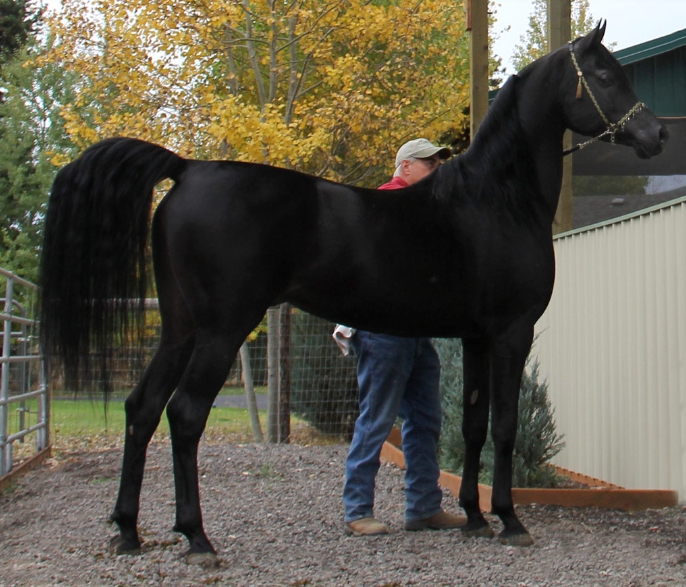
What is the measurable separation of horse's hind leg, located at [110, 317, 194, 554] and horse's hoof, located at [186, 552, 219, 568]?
39 cm

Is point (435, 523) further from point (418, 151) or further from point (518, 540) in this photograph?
point (418, 151)

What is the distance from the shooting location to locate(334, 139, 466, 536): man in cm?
438

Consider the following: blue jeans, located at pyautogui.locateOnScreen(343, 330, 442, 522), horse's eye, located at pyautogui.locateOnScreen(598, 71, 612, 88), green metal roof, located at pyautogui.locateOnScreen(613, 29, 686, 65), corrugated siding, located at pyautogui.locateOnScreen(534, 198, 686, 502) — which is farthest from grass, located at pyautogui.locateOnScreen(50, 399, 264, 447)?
green metal roof, located at pyautogui.locateOnScreen(613, 29, 686, 65)

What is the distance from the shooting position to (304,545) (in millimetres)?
4066

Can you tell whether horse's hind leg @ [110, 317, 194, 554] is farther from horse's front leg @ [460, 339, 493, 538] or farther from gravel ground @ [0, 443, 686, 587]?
horse's front leg @ [460, 339, 493, 538]

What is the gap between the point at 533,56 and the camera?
83.5 ft

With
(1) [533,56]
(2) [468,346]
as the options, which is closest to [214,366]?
(2) [468,346]

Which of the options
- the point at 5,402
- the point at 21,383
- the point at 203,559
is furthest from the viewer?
the point at 21,383

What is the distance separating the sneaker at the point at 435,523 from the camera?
4.46 metres

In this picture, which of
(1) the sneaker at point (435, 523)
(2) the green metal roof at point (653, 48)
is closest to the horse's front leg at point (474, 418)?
(1) the sneaker at point (435, 523)

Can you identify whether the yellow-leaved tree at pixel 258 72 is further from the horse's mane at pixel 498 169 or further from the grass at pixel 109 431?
the horse's mane at pixel 498 169

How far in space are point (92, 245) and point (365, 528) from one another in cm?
195

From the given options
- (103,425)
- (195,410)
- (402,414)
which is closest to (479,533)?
(402,414)

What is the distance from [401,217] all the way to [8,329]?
3673 millimetres
